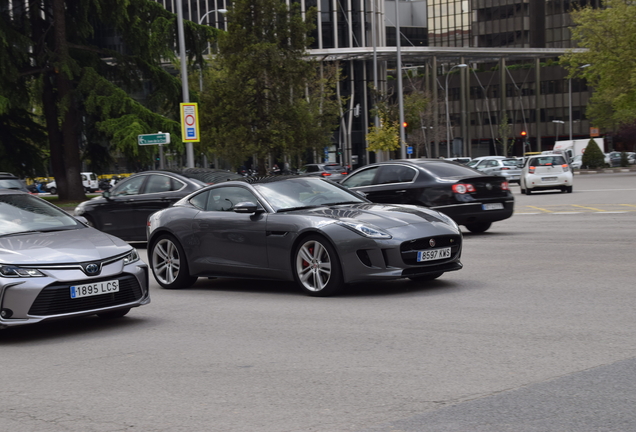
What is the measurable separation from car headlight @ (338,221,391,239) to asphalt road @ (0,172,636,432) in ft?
2.22

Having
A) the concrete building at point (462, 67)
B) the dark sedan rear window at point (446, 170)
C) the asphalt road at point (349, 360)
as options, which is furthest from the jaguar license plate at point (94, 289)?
the concrete building at point (462, 67)

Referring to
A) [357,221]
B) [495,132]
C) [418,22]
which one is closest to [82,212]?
[357,221]

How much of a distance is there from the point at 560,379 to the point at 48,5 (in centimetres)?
3559

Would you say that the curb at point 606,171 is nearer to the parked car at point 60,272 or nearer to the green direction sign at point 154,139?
→ the green direction sign at point 154,139

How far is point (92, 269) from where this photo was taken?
7.82 metres

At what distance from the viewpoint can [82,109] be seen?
36688mm

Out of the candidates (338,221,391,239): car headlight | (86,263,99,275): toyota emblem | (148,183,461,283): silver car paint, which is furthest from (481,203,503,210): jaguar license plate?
(86,263,99,275): toyota emblem

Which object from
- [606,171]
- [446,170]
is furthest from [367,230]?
[606,171]

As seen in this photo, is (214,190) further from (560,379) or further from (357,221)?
(560,379)

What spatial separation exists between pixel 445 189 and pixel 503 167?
3539 centimetres

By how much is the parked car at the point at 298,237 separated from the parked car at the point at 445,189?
5233mm

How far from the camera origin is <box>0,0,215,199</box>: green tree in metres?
34.0

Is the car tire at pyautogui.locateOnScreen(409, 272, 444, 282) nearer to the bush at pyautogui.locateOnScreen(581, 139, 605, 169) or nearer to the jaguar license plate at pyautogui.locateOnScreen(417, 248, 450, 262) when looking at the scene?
the jaguar license plate at pyautogui.locateOnScreen(417, 248, 450, 262)

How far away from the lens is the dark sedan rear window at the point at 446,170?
16284 mm
